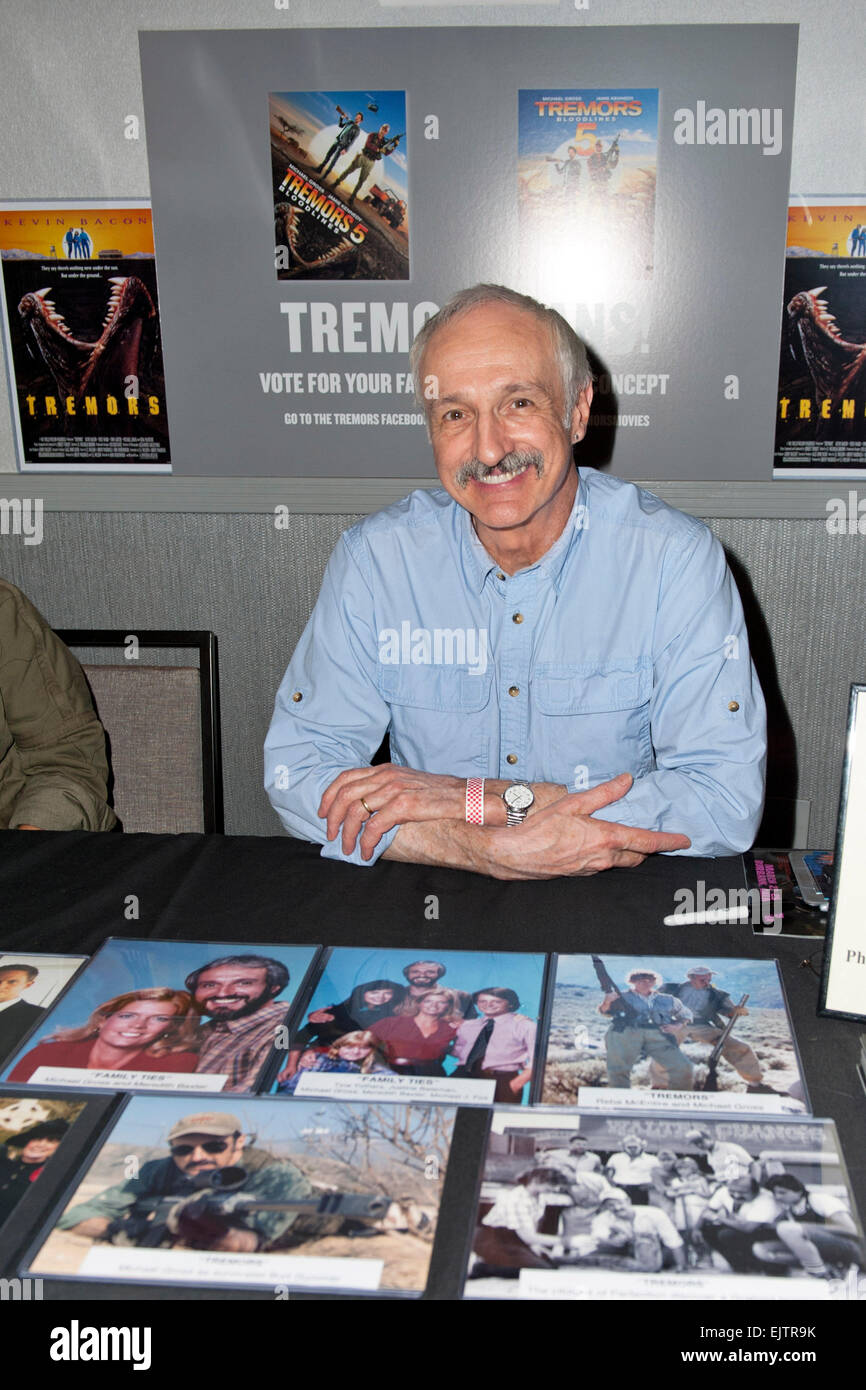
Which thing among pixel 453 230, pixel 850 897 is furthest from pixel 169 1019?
pixel 453 230

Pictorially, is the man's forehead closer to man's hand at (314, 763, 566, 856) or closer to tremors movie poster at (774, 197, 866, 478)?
man's hand at (314, 763, 566, 856)

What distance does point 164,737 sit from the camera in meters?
2.25

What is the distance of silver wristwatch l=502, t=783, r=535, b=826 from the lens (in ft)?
4.87

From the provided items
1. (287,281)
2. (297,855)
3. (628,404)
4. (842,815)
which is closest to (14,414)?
(287,281)

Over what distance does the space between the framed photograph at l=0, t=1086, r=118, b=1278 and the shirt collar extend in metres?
1.05

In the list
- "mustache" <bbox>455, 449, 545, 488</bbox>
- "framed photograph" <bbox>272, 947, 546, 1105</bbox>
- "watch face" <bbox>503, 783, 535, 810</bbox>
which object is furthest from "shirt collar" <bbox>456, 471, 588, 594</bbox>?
"framed photograph" <bbox>272, 947, 546, 1105</bbox>

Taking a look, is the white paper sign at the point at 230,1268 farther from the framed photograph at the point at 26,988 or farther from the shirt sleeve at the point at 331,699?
the shirt sleeve at the point at 331,699

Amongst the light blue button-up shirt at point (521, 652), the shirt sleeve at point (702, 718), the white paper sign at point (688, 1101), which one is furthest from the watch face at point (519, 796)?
the white paper sign at point (688, 1101)

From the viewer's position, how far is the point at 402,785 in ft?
4.99

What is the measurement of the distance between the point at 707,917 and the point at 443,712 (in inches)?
24.9

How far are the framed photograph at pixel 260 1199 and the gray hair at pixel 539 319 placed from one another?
3.85 ft

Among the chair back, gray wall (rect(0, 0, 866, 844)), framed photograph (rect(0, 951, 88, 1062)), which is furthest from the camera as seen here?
gray wall (rect(0, 0, 866, 844))

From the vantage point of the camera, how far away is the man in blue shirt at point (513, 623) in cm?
164
